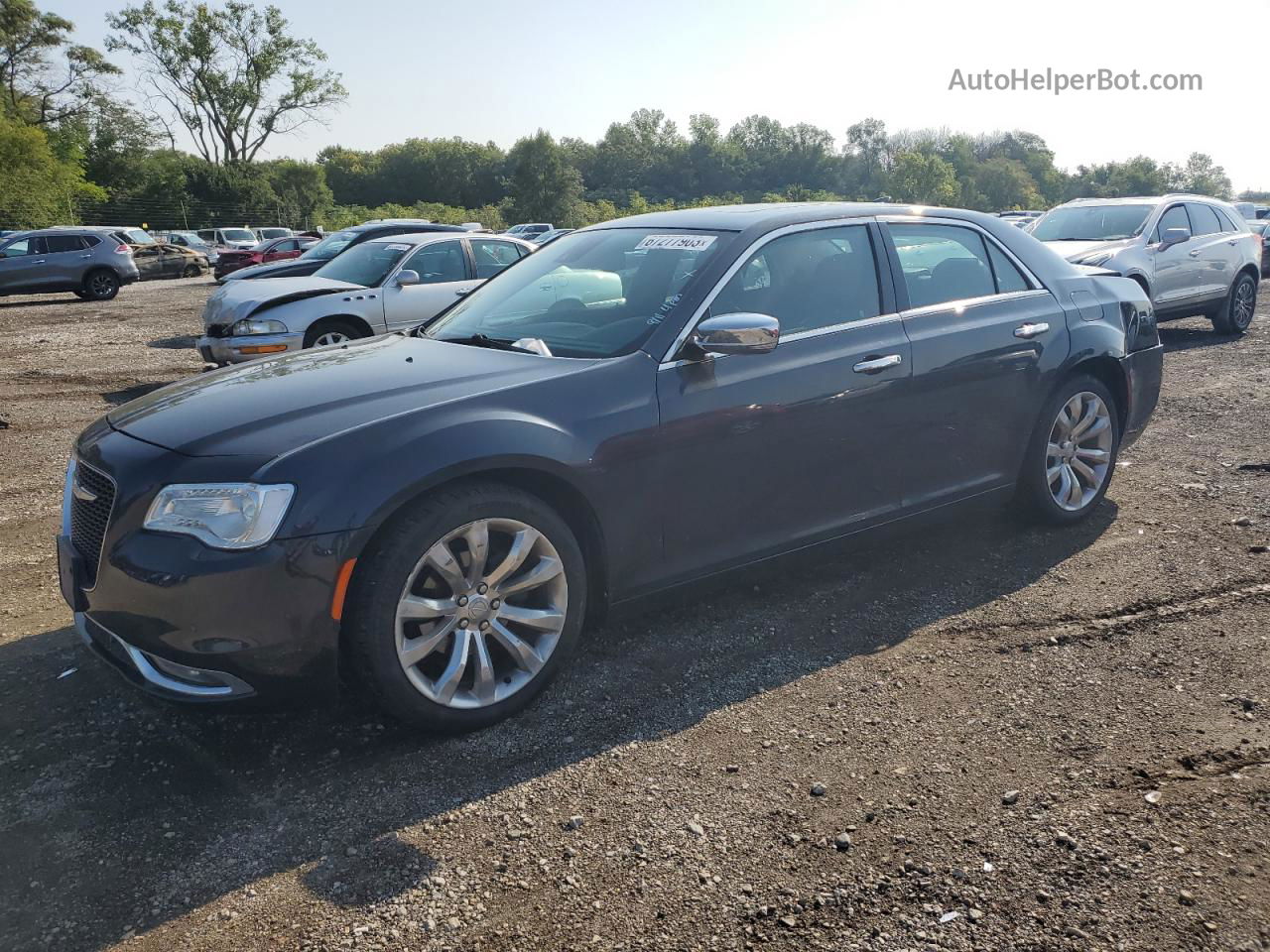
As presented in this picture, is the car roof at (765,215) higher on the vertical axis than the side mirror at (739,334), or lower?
higher

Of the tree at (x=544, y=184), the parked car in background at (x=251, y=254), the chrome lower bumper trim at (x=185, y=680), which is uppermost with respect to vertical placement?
the tree at (x=544, y=184)

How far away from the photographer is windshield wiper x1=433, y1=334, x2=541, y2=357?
3949mm

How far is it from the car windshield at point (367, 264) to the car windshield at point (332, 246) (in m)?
3.41

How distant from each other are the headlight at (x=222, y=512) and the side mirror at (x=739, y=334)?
5.04 feet

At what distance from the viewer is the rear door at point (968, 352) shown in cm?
446

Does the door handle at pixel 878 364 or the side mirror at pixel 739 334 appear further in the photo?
the door handle at pixel 878 364

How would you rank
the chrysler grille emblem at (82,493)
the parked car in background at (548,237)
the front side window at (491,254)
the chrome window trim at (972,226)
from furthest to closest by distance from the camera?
the front side window at (491,254) < the parked car in background at (548,237) < the chrome window trim at (972,226) < the chrysler grille emblem at (82,493)

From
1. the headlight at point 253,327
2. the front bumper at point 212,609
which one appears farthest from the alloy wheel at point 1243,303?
the front bumper at point 212,609

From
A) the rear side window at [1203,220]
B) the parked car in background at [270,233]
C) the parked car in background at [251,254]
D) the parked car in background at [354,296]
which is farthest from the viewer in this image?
the parked car in background at [270,233]

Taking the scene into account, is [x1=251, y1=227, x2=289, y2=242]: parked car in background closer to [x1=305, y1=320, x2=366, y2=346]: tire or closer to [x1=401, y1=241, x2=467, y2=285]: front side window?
[x1=401, y1=241, x2=467, y2=285]: front side window

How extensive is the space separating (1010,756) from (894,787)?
432 millimetres

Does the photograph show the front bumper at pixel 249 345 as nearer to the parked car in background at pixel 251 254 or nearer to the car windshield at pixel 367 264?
the car windshield at pixel 367 264

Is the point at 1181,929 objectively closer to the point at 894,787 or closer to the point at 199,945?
the point at 894,787

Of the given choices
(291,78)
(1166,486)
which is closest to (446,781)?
(1166,486)
